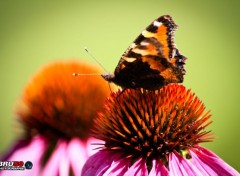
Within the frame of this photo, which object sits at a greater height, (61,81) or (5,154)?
(61,81)

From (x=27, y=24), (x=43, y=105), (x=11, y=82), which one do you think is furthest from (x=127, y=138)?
(x=27, y=24)

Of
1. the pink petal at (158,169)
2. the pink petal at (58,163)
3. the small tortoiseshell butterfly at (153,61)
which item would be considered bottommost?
the pink petal at (58,163)

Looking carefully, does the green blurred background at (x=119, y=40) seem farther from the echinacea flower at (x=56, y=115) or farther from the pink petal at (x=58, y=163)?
the pink petal at (x=58, y=163)

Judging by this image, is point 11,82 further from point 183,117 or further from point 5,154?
point 183,117

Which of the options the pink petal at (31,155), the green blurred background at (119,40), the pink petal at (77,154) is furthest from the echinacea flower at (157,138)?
the green blurred background at (119,40)

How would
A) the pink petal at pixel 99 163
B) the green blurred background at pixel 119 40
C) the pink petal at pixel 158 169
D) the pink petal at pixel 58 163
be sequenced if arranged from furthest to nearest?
1. the green blurred background at pixel 119 40
2. the pink petal at pixel 58 163
3. the pink petal at pixel 99 163
4. the pink petal at pixel 158 169

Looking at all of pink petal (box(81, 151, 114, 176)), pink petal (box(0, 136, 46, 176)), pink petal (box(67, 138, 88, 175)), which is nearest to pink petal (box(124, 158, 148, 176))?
pink petal (box(81, 151, 114, 176))
